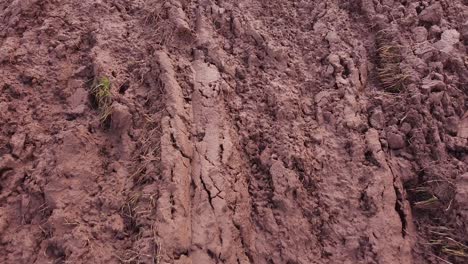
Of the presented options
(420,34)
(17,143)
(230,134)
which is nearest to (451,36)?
(420,34)

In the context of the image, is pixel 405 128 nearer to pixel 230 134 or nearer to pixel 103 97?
pixel 230 134

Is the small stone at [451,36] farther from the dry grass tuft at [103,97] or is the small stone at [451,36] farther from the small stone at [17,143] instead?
the small stone at [17,143]

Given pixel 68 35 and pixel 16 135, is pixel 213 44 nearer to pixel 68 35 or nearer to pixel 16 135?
pixel 68 35

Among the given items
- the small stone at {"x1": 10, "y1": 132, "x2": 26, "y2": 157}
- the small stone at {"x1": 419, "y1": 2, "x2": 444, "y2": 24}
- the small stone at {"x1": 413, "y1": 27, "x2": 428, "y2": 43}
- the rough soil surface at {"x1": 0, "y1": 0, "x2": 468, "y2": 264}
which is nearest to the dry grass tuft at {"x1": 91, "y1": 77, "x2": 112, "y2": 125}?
the rough soil surface at {"x1": 0, "y1": 0, "x2": 468, "y2": 264}

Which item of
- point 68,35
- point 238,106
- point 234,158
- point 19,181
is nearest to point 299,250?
point 234,158

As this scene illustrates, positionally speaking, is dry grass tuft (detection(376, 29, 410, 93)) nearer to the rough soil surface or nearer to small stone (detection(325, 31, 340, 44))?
the rough soil surface

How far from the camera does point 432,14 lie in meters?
2.58

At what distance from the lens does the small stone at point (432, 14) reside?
2.57m

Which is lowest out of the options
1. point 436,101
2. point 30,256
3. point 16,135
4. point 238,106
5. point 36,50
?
point 30,256

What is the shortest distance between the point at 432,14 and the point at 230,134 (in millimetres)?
1627

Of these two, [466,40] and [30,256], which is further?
[466,40]

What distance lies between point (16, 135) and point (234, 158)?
110 centimetres

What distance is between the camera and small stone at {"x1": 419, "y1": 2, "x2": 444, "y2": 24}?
2574 millimetres

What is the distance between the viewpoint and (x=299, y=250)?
6.15 ft
